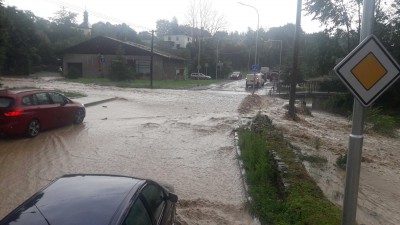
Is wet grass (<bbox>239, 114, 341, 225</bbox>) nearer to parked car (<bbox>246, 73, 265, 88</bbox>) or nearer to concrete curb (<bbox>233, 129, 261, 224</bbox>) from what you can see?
concrete curb (<bbox>233, 129, 261, 224</bbox>)

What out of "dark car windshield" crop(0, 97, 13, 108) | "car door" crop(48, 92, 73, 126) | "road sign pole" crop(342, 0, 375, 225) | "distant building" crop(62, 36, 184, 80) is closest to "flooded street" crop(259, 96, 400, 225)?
"road sign pole" crop(342, 0, 375, 225)

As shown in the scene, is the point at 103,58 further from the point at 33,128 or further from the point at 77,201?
the point at 77,201

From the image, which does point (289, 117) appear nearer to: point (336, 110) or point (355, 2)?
point (336, 110)

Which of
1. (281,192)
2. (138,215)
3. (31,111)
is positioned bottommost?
(281,192)

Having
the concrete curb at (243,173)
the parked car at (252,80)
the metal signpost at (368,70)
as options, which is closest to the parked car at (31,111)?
the concrete curb at (243,173)

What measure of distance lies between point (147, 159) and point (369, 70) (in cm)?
826

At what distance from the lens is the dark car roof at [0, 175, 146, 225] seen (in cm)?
347

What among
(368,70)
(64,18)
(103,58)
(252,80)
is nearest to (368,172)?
(368,70)

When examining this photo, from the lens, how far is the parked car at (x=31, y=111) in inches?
500

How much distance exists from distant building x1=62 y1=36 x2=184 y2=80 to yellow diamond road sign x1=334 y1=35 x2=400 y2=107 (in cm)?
5580

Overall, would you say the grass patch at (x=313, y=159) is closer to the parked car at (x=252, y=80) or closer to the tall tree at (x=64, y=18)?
the parked car at (x=252, y=80)

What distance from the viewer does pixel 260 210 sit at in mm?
7133

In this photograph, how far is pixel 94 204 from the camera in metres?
3.73

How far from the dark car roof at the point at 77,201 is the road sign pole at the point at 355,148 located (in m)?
2.19
